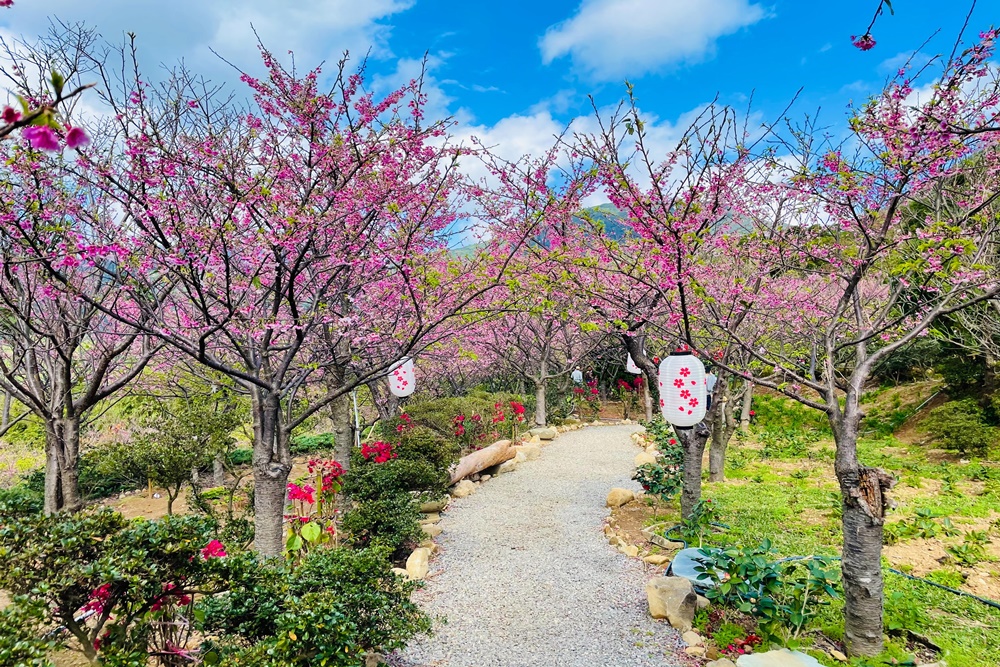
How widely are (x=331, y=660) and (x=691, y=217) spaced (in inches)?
156

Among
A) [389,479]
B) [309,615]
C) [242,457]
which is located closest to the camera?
[309,615]

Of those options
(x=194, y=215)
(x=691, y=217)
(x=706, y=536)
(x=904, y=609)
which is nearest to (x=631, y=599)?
(x=706, y=536)

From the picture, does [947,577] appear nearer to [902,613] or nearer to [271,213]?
[902,613]

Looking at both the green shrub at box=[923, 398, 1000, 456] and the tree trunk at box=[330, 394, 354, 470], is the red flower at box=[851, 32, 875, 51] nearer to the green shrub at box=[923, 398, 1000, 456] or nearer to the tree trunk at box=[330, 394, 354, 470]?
the tree trunk at box=[330, 394, 354, 470]

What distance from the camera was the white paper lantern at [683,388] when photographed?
15.9 ft

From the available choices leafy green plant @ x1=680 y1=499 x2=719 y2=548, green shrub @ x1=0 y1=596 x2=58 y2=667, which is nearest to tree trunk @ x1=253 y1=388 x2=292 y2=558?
green shrub @ x1=0 y1=596 x2=58 y2=667

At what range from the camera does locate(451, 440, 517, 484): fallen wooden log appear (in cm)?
870

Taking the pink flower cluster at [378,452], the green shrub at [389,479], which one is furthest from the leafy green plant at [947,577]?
the pink flower cluster at [378,452]

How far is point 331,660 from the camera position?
268 centimetres

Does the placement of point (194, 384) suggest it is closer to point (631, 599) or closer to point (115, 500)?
point (115, 500)

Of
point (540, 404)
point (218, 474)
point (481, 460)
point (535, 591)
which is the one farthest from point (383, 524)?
point (540, 404)

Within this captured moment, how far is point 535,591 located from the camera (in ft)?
15.3

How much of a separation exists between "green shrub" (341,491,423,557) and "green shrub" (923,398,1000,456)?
9.38m

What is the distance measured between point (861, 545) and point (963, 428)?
8.15 m
